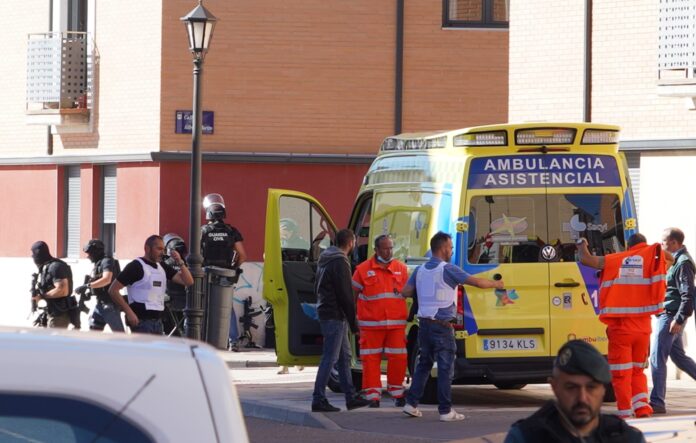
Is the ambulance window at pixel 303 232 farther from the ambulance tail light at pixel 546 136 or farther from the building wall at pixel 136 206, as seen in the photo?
the building wall at pixel 136 206

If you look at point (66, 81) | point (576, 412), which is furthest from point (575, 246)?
point (66, 81)

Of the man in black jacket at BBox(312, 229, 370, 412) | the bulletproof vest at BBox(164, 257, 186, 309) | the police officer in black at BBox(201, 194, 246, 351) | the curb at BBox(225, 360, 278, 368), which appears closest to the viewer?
the man in black jacket at BBox(312, 229, 370, 412)

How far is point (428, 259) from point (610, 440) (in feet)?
31.1

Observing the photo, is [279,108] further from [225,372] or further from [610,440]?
[225,372]

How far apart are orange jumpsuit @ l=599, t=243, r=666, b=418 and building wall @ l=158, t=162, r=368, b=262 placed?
33.7 ft

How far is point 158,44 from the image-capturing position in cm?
2223

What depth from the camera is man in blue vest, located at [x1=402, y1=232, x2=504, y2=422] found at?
12.7 meters

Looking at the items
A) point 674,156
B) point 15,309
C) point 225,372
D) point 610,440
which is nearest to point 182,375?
point 225,372

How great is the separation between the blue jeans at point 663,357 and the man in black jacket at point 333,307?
277cm

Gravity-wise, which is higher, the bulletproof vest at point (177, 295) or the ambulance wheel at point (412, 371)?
the bulletproof vest at point (177, 295)

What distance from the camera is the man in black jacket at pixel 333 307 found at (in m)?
13.4

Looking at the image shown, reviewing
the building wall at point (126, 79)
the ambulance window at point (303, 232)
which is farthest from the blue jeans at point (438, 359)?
the building wall at point (126, 79)

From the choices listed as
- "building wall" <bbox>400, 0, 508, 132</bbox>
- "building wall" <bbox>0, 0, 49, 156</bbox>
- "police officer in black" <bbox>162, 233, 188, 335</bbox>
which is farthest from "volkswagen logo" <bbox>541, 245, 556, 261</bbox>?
"building wall" <bbox>0, 0, 49, 156</bbox>

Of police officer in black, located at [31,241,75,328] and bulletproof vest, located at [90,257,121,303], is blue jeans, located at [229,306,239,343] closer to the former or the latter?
bulletproof vest, located at [90,257,121,303]
